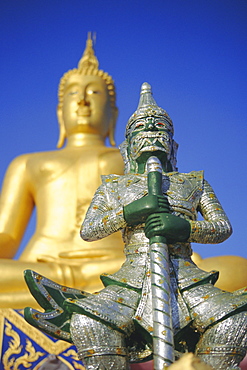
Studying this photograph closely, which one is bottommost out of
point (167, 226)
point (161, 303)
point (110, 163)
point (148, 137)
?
point (161, 303)

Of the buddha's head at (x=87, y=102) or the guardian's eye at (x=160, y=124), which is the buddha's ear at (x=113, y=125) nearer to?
the buddha's head at (x=87, y=102)

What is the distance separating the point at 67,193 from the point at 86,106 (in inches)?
48.5

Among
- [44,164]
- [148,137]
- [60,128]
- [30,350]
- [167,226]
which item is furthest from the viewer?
[60,128]

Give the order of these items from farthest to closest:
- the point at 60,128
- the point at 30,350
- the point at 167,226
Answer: the point at 60,128, the point at 30,350, the point at 167,226

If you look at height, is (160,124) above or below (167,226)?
above

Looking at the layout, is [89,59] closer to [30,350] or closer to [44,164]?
[44,164]

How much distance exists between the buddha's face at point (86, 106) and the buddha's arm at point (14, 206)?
0.78 metres

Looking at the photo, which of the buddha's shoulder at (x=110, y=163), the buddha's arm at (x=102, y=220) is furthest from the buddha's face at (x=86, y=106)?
the buddha's arm at (x=102, y=220)

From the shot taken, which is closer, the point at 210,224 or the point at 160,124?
the point at 210,224

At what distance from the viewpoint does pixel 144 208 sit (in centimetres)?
256

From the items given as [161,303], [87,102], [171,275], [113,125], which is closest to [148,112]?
[171,275]

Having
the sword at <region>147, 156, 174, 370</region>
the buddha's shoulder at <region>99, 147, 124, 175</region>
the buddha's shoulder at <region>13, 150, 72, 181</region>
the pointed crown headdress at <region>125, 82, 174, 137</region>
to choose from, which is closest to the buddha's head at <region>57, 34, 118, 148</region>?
the buddha's shoulder at <region>13, 150, 72, 181</region>

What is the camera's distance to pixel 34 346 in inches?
170

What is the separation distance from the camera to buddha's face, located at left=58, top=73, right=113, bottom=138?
22.0 feet
